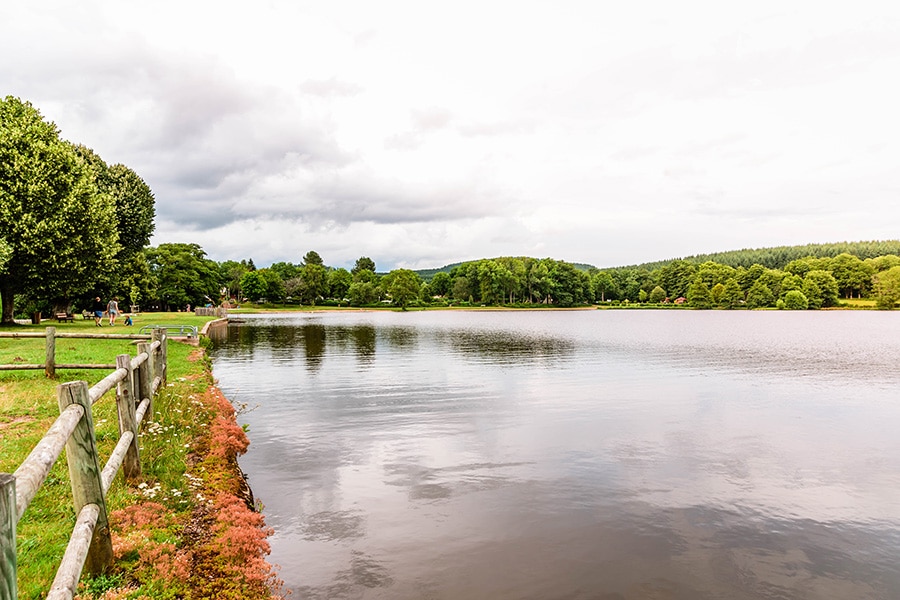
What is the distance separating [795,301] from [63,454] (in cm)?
18102

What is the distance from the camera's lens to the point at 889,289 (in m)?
143

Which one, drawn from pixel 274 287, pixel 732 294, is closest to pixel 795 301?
pixel 732 294

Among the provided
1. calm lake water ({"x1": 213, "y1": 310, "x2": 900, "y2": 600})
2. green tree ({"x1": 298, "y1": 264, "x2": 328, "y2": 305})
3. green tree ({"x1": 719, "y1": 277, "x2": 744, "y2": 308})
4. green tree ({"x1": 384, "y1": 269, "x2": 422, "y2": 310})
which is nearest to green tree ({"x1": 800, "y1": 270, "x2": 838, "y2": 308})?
green tree ({"x1": 719, "y1": 277, "x2": 744, "y2": 308})

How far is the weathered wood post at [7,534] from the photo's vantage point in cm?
351

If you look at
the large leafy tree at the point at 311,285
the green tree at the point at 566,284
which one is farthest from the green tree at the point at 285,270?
the green tree at the point at 566,284

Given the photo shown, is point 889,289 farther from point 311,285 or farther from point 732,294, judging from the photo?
point 311,285

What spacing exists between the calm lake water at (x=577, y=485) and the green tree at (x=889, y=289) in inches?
5882

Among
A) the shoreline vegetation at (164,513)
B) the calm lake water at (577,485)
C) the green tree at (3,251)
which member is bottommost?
the calm lake water at (577,485)

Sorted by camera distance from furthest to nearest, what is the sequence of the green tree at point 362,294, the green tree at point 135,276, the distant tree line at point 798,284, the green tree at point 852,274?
1. the green tree at point 362,294
2. the green tree at point 852,274
3. the distant tree line at point 798,284
4. the green tree at point 135,276

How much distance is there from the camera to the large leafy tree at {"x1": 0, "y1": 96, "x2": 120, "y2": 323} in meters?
32.7

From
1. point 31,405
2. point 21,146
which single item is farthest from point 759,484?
point 21,146

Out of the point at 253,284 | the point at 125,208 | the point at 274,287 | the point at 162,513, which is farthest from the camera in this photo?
the point at 274,287

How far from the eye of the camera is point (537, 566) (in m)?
9.53

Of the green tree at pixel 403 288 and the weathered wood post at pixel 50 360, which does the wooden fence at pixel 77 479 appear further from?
the green tree at pixel 403 288
